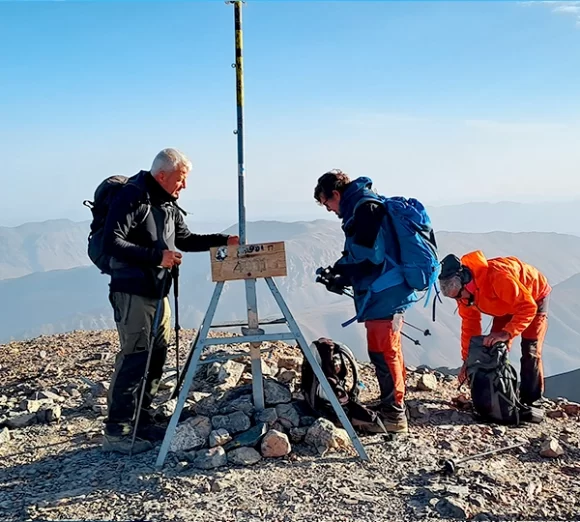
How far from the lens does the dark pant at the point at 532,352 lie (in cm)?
666

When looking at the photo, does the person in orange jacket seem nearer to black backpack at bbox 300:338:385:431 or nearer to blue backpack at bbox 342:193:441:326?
blue backpack at bbox 342:193:441:326

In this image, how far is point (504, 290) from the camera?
236 inches

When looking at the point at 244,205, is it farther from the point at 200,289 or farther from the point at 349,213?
the point at 200,289

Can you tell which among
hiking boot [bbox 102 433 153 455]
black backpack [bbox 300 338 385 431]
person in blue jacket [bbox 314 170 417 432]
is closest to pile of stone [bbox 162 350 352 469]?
black backpack [bbox 300 338 385 431]

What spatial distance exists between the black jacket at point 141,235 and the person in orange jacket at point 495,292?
289 cm

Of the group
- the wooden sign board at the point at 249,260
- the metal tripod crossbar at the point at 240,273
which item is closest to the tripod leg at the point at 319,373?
the metal tripod crossbar at the point at 240,273

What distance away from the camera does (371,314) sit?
5574 mm

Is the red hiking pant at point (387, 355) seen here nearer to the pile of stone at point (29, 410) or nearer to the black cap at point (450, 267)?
the black cap at point (450, 267)

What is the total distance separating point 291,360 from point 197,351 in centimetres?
245

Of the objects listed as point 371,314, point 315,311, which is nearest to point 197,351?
point 371,314

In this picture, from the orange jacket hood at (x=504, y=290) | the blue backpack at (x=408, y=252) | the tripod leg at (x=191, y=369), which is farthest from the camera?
the orange jacket hood at (x=504, y=290)

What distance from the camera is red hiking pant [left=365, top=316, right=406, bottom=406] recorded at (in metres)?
5.61

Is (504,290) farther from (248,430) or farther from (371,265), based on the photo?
(248,430)

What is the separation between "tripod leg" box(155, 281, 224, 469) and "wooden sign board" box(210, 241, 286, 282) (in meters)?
0.15
